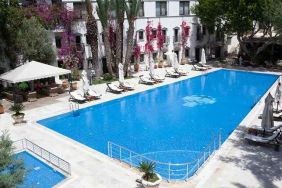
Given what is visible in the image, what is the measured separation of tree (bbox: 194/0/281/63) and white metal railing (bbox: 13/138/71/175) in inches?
1108

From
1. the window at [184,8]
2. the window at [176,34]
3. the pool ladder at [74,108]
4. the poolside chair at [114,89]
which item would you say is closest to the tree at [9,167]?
the pool ladder at [74,108]

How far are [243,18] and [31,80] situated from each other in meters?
24.5

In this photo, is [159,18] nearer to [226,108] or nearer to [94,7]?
[94,7]

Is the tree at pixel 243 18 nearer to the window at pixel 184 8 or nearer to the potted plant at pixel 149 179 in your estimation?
the window at pixel 184 8

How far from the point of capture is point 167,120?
2314 cm

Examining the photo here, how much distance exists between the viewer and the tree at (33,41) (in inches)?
1143

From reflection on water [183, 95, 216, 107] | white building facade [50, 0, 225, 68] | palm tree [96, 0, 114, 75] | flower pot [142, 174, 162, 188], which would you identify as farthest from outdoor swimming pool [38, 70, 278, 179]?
white building facade [50, 0, 225, 68]

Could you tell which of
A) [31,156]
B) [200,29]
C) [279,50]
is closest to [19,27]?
[31,156]

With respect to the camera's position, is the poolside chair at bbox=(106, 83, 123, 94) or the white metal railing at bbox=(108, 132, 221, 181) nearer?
the white metal railing at bbox=(108, 132, 221, 181)

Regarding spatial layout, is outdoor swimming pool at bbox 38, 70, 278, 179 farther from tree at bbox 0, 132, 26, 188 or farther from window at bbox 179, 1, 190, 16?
window at bbox 179, 1, 190, 16

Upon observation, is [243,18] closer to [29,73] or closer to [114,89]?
[114,89]

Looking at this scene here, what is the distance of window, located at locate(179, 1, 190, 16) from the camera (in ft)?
147

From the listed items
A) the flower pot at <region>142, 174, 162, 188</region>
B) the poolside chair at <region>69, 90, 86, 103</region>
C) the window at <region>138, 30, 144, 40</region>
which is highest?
the window at <region>138, 30, 144, 40</region>

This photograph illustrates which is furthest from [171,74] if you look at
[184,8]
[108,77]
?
[184,8]
